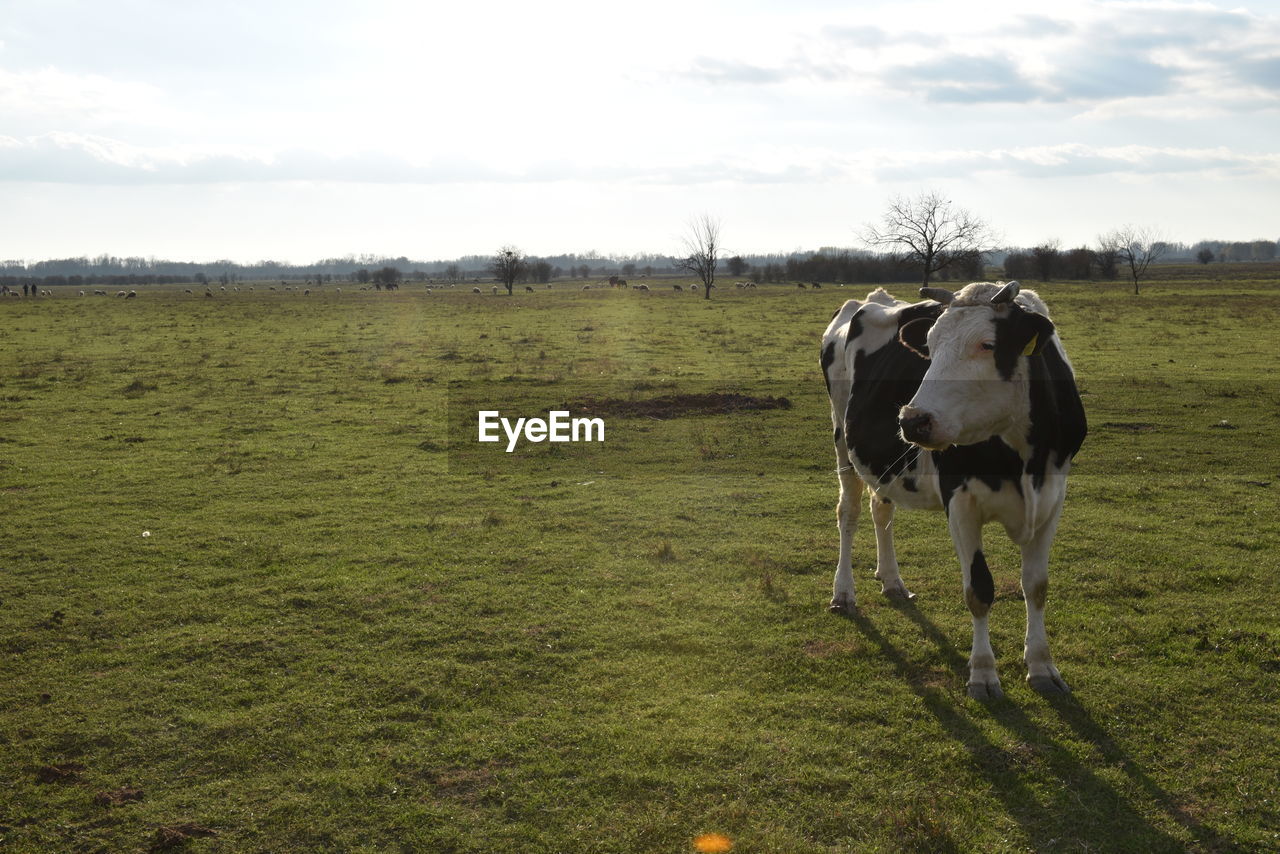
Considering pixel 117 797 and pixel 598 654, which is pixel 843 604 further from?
pixel 117 797

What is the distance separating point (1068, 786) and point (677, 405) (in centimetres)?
1398

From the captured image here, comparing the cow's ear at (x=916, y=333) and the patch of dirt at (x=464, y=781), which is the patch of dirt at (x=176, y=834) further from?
the cow's ear at (x=916, y=333)

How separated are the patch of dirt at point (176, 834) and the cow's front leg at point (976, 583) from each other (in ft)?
15.7

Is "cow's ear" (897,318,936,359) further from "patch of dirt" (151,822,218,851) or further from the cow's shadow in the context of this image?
"patch of dirt" (151,822,218,851)

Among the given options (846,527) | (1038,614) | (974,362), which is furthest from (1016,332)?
(846,527)

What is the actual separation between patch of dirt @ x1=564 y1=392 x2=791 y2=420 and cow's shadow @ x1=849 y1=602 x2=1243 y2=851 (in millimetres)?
11753

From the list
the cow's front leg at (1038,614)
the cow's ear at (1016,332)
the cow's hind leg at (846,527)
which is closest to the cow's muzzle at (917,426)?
the cow's ear at (1016,332)

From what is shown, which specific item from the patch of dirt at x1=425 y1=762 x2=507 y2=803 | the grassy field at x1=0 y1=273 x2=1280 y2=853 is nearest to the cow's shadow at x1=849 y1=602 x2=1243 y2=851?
the grassy field at x1=0 y1=273 x2=1280 y2=853

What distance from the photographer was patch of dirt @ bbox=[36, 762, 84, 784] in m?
5.54

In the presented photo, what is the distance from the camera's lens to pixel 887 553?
329 inches

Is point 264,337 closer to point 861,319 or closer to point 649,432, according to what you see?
point 649,432

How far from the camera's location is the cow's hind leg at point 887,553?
27.1 ft

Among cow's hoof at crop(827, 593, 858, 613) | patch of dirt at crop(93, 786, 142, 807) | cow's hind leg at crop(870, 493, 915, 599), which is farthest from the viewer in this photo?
cow's hind leg at crop(870, 493, 915, 599)

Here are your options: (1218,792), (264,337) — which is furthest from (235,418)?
(264,337)
